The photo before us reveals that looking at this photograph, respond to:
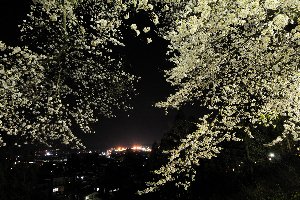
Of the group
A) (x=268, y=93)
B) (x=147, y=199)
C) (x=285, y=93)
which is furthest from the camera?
(x=147, y=199)

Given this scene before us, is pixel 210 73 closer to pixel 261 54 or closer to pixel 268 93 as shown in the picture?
pixel 261 54

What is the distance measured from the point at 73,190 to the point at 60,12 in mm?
67248

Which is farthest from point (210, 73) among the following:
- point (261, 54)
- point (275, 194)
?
point (275, 194)

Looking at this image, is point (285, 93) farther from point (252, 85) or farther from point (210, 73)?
point (210, 73)

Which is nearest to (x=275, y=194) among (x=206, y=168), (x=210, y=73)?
(x=206, y=168)

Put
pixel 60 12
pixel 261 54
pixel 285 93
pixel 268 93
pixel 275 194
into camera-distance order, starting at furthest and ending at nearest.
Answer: pixel 275 194 < pixel 268 93 < pixel 285 93 < pixel 261 54 < pixel 60 12

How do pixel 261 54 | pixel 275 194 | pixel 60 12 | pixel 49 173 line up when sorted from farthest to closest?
pixel 49 173
pixel 275 194
pixel 261 54
pixel 60 12

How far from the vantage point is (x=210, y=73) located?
6.61 meters

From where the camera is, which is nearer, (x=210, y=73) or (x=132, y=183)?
(x=210, y=73)

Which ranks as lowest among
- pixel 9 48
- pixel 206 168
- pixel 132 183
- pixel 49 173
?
pixel 9 48

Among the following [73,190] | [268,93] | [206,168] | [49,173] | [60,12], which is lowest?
[268,93]

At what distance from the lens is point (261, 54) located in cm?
634

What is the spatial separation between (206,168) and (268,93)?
60.5 feet

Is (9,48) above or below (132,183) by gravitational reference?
below
